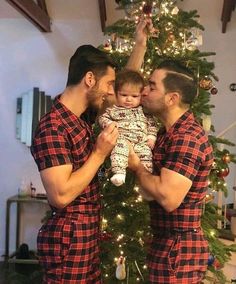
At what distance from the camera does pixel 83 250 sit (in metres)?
1.54

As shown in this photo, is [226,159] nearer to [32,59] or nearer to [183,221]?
[183,221]

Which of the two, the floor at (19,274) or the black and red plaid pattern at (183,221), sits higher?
the black and red plaid pattern at (183,221)

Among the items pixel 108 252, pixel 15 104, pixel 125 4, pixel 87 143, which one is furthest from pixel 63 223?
pixel 15 104

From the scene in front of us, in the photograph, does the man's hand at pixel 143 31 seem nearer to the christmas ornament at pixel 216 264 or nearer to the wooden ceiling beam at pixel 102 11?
the christmas ornament at pixel 216 264

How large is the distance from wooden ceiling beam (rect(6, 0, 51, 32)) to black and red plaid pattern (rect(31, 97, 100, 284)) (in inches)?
101

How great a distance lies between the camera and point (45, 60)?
461 centimetres

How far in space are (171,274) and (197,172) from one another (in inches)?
15.8

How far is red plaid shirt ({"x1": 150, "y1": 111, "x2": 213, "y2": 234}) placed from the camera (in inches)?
57.5

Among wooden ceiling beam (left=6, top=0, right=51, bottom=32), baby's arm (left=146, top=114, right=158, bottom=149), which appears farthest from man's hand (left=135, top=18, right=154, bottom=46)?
wooden ceiling beam (left=6, top=0, right=51, bottom=32)

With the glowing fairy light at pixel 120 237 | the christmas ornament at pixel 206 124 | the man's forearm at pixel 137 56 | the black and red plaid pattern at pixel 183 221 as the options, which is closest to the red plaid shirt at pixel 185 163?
the black and red plaid pattern at pixel 183 221

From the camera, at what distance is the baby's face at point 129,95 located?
1764mm

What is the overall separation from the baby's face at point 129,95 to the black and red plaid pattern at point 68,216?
277 millimetres

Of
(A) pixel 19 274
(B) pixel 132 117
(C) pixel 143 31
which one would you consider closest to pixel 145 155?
(B) pixel 132 117

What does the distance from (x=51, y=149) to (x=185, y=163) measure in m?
0.49
